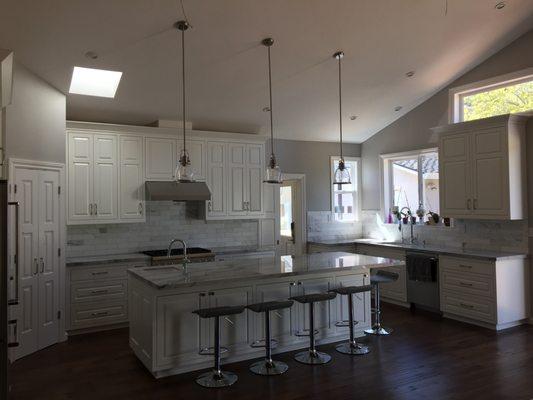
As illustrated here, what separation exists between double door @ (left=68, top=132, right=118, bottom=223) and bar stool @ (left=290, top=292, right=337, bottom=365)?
3009 millimetres

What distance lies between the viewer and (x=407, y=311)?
6.61 metres

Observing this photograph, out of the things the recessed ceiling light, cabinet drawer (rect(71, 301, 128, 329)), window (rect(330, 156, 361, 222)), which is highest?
the recessed ceiling light

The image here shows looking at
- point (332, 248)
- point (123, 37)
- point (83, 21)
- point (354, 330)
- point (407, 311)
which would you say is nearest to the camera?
point (83, 21)

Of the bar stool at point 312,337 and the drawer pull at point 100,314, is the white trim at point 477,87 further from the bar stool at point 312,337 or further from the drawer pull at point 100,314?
the drawer pull at point 100,314

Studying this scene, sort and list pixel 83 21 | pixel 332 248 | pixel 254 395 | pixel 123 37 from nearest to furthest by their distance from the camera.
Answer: pixel 254 395
pixel 83 21
pixel 123 37
pixel 332 248

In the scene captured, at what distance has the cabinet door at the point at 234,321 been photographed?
4.42 metres

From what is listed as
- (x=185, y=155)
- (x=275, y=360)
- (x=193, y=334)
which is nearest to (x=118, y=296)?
(x=193, y=334)

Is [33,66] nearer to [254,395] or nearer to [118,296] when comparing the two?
[118,296]

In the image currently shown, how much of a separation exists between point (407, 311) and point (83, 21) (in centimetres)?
550

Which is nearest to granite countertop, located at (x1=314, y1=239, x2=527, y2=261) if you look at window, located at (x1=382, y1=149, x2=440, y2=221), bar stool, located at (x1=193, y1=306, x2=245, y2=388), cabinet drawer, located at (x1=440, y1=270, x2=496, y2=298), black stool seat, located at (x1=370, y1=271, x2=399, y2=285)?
cabinet drawer, located at (x1=440, y1=270, x2=496, y2=298)

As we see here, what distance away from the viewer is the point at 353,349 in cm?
484

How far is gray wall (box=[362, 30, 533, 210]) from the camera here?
5.94 metres

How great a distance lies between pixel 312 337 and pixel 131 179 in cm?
331

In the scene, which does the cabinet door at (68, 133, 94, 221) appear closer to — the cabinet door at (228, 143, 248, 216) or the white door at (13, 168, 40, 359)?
the white door at (13, 168, 40, 359)
